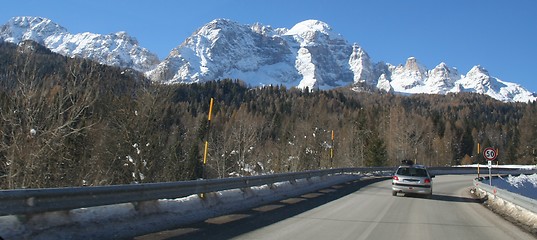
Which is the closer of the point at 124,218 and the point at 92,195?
the point at 92,195

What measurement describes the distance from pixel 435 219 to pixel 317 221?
4032 millimetres

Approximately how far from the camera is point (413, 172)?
22672 mm

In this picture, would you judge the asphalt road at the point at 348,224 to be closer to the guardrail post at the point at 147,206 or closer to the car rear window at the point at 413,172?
the guardrail post at the point at 147,206

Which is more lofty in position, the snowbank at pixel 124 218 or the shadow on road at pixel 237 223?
the snowbank at pixel 124 218

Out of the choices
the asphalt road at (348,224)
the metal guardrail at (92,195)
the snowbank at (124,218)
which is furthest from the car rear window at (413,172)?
the metal guardrail at (92,195)

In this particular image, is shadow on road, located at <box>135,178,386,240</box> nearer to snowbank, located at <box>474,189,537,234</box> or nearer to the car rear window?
snowbank, located at <box>474,189,537,234</box>

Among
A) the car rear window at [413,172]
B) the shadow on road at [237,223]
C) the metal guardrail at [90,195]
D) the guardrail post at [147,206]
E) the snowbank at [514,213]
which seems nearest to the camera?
the metal guardrail at [90,195]

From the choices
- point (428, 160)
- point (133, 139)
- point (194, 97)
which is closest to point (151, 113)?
point (133, 139)

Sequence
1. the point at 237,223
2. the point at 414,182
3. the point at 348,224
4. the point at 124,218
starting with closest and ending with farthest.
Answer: the point at 124,218 → the point at 237,223 → the point at 348,224 → the point at 414,182

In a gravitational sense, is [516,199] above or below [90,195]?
below

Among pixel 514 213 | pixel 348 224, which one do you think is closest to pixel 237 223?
pixel 348 224

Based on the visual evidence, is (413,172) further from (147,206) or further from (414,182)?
(147,206)

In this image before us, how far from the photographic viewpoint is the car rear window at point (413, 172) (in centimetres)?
2247

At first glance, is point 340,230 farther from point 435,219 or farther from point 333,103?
point 333,103
